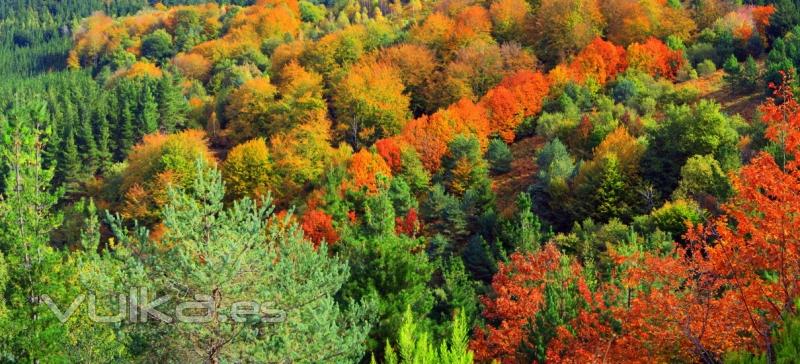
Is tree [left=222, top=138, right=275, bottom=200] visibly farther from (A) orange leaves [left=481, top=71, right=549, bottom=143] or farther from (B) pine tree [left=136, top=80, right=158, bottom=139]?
(B) pine tree [left=136, top=80, right=158, bottom=139]

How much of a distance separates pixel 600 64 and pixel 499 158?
759 inches

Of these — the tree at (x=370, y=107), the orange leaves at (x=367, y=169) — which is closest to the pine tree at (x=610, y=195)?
the orange leaves at (x=367, y=169)

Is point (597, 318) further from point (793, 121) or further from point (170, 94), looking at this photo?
point (170, 94)

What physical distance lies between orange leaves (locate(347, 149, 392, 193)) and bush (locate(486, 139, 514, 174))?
29.3ft

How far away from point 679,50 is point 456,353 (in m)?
65.3

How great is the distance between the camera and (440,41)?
287 feet

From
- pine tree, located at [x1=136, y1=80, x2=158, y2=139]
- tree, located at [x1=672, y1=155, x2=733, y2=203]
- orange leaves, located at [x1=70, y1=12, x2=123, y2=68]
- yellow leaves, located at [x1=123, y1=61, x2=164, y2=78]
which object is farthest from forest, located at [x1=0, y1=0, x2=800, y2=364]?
orange leaves, located at [x1=70, y1=12, x2=123, y2=68]

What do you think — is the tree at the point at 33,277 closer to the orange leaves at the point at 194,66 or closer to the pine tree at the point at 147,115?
the pine tree at the point at 147,115

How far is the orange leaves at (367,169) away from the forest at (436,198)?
0.26 meters

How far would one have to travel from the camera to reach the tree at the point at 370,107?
2798 inches

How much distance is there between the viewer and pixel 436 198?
46.6 metres

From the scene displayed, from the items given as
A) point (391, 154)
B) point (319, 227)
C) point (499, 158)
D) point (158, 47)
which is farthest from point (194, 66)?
point (319, 227)

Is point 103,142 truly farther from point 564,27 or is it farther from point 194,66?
point 564,27

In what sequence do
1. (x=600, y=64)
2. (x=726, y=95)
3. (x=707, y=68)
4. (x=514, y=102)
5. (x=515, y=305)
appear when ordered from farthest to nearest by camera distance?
(x=600, y=64), (x=707, y=68), (x=514, y=102), (x=726, y=95), (x=515, y=305)
